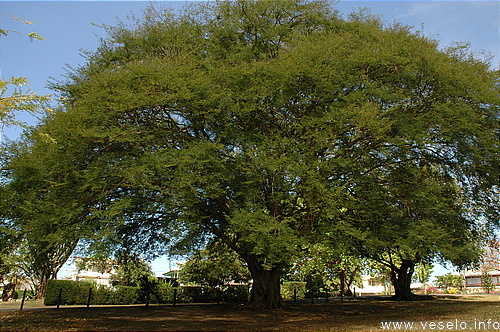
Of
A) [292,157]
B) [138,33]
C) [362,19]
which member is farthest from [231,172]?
[362,19]

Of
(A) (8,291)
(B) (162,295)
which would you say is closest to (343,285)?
(B) (162,295)

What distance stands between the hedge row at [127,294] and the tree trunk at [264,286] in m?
7.39

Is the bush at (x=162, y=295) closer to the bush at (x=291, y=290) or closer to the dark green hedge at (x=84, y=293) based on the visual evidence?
the dark green hedge at (x=84, y=293)

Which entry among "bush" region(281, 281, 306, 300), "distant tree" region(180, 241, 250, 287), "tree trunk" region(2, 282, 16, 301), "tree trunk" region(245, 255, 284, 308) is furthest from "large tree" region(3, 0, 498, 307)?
"tree trunk" region(2, 282, 16, 301)

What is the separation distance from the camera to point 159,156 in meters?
13.7

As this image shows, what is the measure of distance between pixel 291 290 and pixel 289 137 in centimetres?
2377

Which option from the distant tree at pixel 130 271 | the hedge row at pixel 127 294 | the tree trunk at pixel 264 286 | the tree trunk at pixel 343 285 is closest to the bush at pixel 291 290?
the tree trunk at pixel 343 285

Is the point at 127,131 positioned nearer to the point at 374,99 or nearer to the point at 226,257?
the point at 374,99

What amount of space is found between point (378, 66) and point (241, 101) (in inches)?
225

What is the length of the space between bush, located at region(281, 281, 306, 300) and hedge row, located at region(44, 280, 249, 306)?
6651mm

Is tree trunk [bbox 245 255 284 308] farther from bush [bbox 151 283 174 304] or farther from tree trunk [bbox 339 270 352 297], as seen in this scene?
tree trunk [bbox 339 270 352 297]

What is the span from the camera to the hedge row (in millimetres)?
22750

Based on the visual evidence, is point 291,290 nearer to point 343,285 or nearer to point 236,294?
point 343,285

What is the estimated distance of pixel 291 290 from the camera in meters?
35.8
